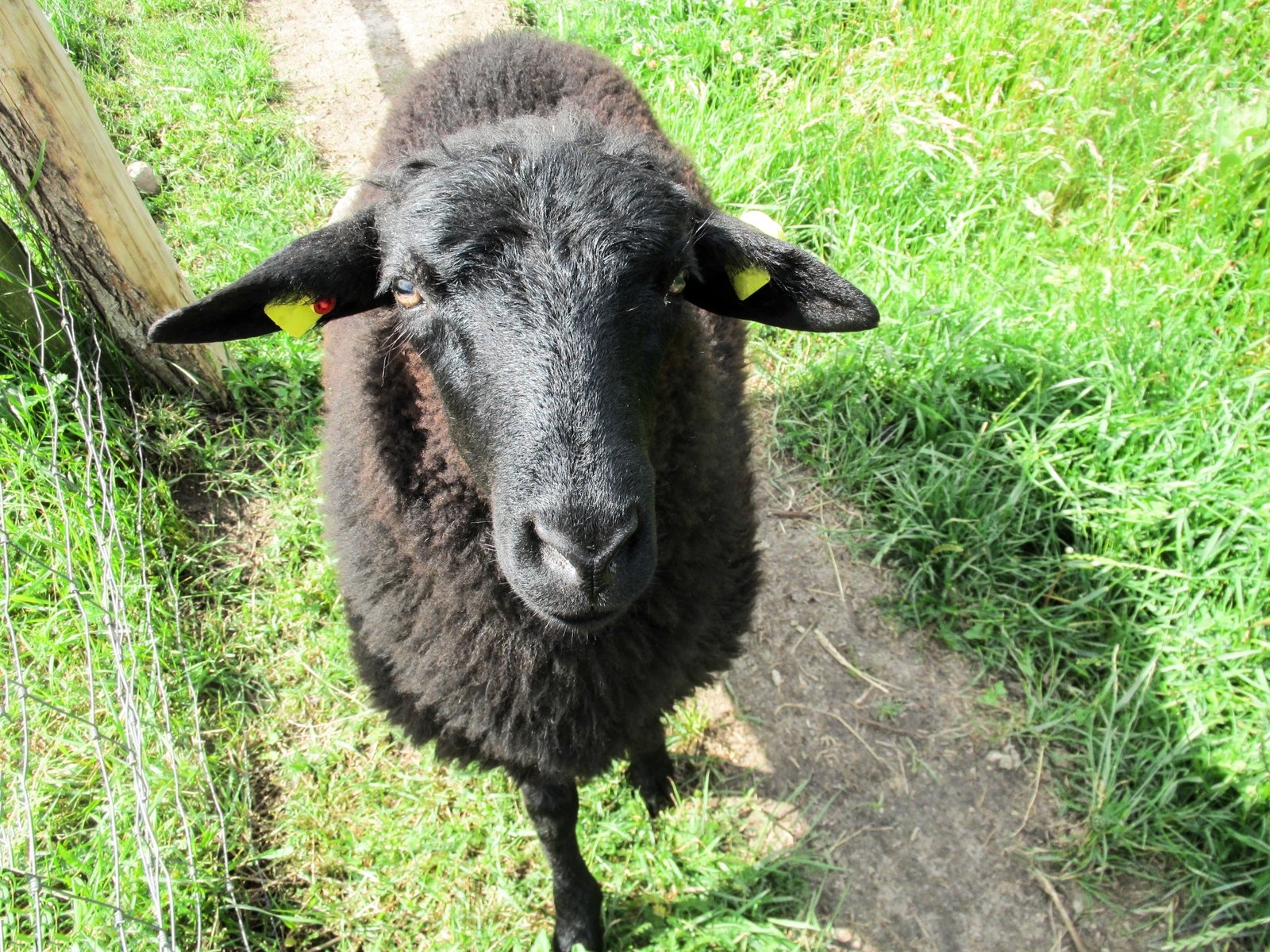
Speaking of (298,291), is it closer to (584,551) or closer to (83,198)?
(584,551)

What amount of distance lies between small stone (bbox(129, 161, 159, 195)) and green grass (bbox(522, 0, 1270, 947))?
273 centimetres

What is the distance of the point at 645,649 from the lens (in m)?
2.20

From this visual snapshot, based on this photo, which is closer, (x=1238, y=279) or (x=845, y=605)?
(x=845, y=605)

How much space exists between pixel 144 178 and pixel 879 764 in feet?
15.4

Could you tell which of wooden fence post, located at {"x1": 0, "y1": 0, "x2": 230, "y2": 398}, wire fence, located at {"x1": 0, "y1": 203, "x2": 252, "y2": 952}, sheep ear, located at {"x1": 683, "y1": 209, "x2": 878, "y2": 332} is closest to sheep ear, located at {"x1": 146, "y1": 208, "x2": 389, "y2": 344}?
sheep ear, located at {"x1": 683, "y1": 209, "x2": 878, "y2": 332}

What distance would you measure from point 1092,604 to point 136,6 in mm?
6573

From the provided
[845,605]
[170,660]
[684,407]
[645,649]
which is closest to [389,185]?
[684,407]

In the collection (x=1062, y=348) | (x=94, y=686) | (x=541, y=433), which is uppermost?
(x=541, y=433)

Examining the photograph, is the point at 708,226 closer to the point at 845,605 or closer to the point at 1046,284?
the point at 845,605

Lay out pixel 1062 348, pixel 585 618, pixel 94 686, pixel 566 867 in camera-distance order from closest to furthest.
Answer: pixel 585 618, pixel 566 867, pixel 94 686, pixel 1062 348

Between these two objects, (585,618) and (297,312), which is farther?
(297,312)

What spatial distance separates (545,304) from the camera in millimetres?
1682

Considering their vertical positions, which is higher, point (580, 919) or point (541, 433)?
point (541, 433)

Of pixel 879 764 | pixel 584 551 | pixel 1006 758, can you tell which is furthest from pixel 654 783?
pixel 584 551
